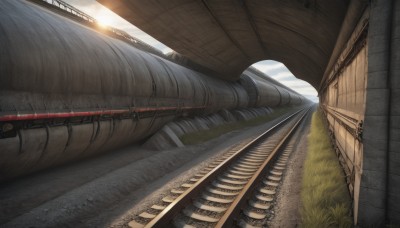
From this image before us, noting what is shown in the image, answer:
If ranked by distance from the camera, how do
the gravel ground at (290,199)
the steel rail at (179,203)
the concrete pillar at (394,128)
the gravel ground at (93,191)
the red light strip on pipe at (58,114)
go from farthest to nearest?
the red light strip on pipe at (58,114) < the gravel ground at (93,191) < the gravel ground at (290,199) < the steel rail at (179,203) < the concrete pillar at (394,128)

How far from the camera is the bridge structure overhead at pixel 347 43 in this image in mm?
4297

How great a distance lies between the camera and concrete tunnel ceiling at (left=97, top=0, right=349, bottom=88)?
770 centimetres

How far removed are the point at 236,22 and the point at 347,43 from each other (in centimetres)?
576

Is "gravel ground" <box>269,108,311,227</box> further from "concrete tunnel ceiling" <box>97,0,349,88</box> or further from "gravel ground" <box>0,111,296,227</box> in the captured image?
"concrete tunnel ceiling" <box>97,0,349,88</box>

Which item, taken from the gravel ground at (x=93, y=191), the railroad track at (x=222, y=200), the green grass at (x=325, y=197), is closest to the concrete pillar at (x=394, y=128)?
the green grass at (x=325, y=197)

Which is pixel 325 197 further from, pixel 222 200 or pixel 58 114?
pixel 58 114

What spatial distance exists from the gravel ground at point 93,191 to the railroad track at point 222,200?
0.67m

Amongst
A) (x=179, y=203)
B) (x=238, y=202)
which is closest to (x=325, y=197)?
(x=238, y=202)

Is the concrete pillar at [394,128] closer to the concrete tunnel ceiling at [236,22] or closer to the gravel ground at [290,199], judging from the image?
the gravel ground at [290,199]

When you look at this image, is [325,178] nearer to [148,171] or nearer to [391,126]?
[391,126]

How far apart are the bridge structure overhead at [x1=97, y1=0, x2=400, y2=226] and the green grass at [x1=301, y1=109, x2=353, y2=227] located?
0.28 metres

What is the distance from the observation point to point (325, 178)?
23.2 ft

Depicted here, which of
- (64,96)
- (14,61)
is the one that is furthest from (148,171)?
(14,61)

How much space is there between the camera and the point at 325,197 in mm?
5953
